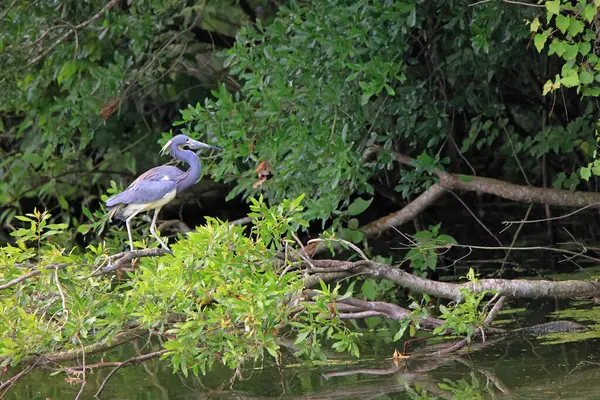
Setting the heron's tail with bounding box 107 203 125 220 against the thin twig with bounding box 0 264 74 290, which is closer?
the thin twig with bounding box 0 264 74 290

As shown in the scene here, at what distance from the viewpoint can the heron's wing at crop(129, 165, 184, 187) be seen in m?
6.64

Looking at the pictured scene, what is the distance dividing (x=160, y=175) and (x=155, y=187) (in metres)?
0.14

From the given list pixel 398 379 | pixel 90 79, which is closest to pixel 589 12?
pixel 398 379

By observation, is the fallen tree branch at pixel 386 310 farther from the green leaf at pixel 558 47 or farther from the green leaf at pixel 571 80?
the green leaf at pixel 558 47

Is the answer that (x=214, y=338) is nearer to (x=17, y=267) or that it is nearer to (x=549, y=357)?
(x=17, y=267)

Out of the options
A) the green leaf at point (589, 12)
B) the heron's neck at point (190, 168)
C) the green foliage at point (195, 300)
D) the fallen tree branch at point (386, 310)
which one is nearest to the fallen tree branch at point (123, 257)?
the green foliage at point (195, 300)

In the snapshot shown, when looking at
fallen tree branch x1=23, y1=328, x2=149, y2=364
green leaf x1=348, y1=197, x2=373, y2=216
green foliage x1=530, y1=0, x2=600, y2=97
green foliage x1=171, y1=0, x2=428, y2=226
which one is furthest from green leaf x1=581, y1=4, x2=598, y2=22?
green leaf x1=348, y1=197, x2=373, y2=216

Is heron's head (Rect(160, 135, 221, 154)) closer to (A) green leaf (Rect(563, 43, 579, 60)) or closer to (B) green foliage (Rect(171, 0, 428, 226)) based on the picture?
(B) green foliage (Rect(171, 0, 428, 226))

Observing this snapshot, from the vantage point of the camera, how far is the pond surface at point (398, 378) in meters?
5.48

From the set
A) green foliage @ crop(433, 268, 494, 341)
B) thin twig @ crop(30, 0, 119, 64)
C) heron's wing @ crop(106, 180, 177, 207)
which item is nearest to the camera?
green foliage @ crop(433, 268, 494, 341)

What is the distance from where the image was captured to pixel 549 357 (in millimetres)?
6082

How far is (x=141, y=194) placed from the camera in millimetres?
6562

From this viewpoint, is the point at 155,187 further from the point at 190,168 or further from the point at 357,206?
the point at 357,206

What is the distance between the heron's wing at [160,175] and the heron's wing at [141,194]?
4 cm
